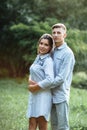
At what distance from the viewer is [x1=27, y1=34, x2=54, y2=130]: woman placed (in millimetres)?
5805

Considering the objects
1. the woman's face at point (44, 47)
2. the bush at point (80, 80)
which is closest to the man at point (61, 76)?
the woman's face at point (44, 47)

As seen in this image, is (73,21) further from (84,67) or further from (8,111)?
(8,111)

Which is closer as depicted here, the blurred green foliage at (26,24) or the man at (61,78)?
the man at (61,78)

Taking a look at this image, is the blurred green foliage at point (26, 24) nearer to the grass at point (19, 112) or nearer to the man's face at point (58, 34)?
the grass at point (19, 112)

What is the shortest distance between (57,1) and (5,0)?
2.30 meters

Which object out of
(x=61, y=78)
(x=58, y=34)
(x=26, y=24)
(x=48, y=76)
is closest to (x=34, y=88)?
(x=48, y=76)

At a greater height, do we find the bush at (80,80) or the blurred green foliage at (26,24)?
the blurred green foliage at (26,24)

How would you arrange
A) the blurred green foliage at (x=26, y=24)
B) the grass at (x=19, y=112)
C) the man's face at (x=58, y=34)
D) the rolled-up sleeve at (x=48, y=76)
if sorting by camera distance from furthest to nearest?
the blurred green foliage at (x=26, y=24), the grass at (x=19, y=112), the man's face at (x=58, y=34), the rolled-up sleeve at (x=48, y=76)

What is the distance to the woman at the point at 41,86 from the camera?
229 inches

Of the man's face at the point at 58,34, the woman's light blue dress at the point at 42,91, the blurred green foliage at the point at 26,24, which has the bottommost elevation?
the woman's light blue dress at the point at 42,91

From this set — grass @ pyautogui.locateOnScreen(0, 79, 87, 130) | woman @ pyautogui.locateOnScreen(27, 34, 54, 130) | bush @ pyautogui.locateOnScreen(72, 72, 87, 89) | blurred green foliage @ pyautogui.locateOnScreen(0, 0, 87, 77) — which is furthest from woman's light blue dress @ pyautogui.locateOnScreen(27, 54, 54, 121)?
bush @ pyautogui.locateOnScreen(72, 72, 87, 89)

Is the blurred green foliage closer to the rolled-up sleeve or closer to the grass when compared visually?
the grass

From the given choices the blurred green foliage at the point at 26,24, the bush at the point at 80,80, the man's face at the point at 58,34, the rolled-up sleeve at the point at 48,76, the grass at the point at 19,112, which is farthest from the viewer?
the bush at the point at 80,80

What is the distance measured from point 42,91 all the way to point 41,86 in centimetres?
10
